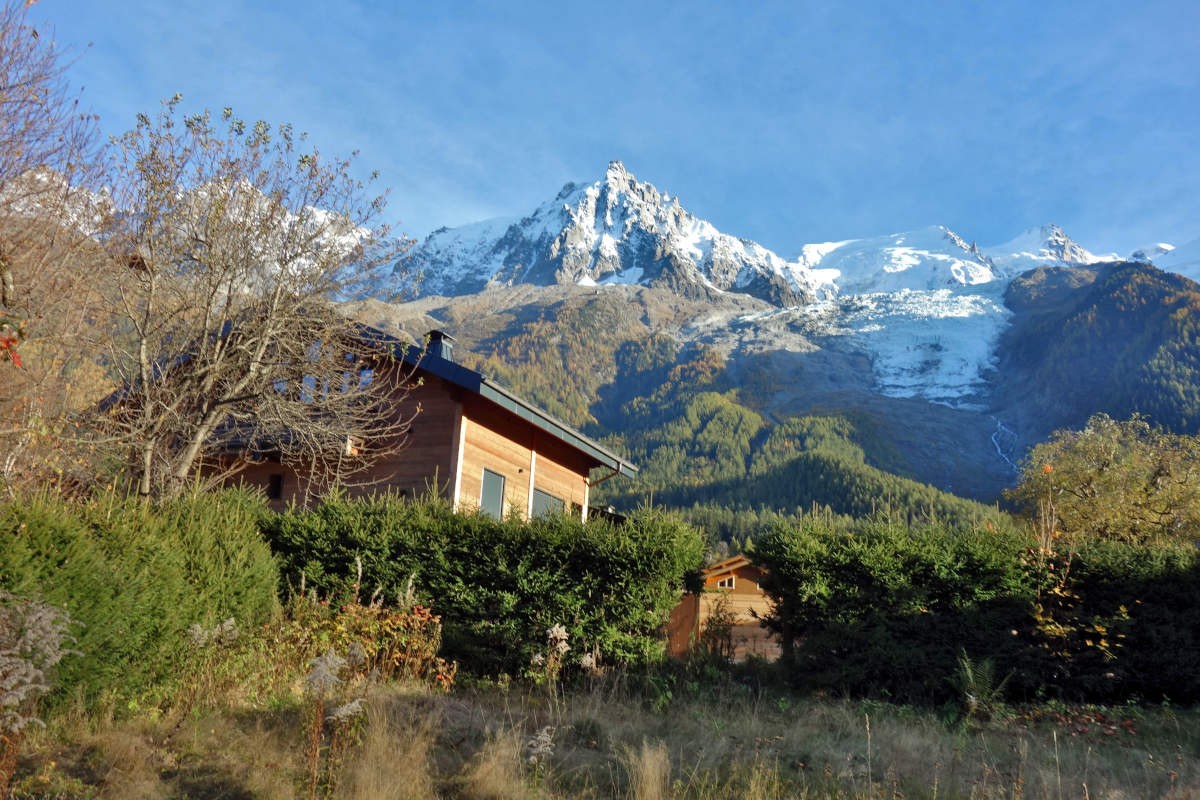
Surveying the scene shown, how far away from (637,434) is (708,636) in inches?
5335

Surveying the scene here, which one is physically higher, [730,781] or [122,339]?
[122,339]

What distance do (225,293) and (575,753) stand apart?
913 cm

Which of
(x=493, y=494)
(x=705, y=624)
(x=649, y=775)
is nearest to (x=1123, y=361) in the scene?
(x=493, y=494)

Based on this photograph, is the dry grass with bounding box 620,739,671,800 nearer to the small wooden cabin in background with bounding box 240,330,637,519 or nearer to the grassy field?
the grassy field

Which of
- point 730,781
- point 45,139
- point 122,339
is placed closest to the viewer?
point 730,781

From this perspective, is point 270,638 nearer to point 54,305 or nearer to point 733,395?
point 54,305

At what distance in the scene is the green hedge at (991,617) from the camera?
1140 centimetres

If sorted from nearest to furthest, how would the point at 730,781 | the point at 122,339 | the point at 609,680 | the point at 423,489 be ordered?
1. the point at 730,781
2. the point at 609,680
3. the point at 122,339
4. the point at 423,489

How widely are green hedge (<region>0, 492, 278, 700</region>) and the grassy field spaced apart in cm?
52

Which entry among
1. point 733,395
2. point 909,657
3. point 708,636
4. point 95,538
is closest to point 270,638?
point 95,538

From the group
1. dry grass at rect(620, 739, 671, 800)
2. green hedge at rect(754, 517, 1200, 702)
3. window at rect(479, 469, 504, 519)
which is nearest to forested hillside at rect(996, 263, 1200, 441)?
green hedge at rect(754, 517, 1200, 702)

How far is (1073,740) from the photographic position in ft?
30.3

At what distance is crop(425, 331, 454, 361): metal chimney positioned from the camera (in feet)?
56.2

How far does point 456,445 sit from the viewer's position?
16.3 meters
